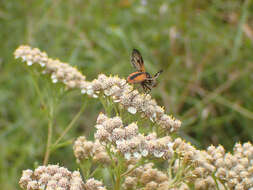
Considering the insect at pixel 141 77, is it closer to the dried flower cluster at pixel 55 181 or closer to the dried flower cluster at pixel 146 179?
the dried flower cluster at pixel 146 179

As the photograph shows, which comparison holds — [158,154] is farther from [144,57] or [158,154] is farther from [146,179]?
[144,57]

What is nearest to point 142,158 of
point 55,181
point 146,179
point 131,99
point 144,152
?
point 144,152

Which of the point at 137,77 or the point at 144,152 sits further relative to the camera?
the point at 137,77

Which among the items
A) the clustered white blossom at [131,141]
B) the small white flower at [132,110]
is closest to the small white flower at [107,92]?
the small white flower at [132,110]

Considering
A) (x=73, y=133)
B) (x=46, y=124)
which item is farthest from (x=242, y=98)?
(x=46, y=124)

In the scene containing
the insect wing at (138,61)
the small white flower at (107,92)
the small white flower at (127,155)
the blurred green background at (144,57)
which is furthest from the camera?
the blurred green background at (144,57)

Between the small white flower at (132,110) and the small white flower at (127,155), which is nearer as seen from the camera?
the small white flower at (127,155)

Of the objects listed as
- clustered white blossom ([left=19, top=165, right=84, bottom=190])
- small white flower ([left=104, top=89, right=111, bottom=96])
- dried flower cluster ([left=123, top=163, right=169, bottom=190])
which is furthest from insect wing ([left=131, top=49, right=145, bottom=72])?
clustered white blossom ([left=19, top=165, right=84, bottom=190])

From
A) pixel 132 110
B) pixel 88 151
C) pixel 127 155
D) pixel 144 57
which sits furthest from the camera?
pixel 144 57
